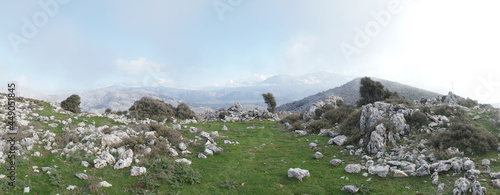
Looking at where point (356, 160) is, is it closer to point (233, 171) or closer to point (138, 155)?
point (233, 171)

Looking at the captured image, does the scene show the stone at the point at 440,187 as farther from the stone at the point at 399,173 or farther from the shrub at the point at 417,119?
the shrub at the point at 417,119

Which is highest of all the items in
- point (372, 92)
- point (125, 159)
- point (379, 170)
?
point (372, 92)

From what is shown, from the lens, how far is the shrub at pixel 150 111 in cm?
2841

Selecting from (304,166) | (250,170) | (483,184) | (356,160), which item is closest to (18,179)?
(250,170)

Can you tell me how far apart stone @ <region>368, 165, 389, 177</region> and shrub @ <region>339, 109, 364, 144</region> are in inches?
206

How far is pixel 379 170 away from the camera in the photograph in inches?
412

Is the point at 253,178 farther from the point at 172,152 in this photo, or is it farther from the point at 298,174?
the point at 172,152

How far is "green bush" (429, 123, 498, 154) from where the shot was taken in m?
11.4

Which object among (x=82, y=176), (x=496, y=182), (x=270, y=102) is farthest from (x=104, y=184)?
(x=270, y=102)

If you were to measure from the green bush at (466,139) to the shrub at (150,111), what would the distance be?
25.5 metres

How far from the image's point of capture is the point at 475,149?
37.6 ft

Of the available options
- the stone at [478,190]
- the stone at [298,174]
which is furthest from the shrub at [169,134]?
the stone at [478,190]

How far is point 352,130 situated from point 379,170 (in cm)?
750

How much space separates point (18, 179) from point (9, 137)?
491 cm
